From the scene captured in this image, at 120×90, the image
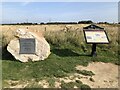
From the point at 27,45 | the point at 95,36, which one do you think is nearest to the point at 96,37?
the point at 95,36

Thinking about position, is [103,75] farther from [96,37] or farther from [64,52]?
[64,52]

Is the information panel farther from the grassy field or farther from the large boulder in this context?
the large boulder

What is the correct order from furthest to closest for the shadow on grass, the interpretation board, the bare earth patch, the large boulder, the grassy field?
1. the shadow on grass
2. the interpretation board
3. the large boulder
4. the bare earth patch
5. the grassy field

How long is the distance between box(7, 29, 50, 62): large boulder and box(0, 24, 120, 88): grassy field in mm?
241

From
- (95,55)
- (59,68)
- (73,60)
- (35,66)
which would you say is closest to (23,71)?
(35,66)

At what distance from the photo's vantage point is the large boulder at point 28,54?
37.7ft

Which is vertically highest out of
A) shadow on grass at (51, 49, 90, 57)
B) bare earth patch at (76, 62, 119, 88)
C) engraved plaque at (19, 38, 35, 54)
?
engraved plaque at (19, 38, 35, 54)

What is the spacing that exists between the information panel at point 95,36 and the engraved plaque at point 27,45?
2190mm

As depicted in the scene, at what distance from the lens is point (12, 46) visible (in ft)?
38.0

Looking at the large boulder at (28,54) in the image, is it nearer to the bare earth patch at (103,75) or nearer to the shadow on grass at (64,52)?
the shadow on grass at (64,52)

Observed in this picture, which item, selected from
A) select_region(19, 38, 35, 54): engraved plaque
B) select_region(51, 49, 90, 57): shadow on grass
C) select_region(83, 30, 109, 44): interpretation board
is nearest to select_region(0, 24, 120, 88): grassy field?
select_region(51, 49, 90, 57): shadow on grass

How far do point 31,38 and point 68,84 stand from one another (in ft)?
9.86

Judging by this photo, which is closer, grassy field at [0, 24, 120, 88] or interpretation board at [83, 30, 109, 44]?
grassy field at [0, 24, 120, 88]

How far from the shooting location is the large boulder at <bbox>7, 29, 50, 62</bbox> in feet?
37.7
